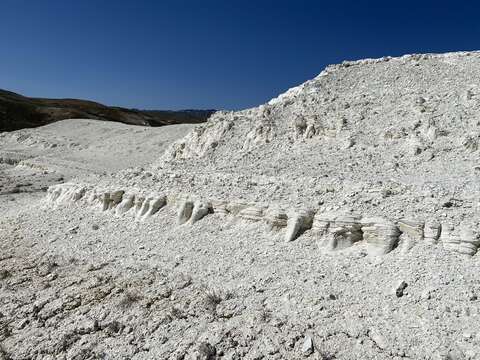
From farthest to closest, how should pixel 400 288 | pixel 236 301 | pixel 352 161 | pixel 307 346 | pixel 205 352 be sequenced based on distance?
pixel 352 161, pixel 236 301, pixel 400 288, pixel 205 352, pixel 307 346

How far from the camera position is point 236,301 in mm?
7809

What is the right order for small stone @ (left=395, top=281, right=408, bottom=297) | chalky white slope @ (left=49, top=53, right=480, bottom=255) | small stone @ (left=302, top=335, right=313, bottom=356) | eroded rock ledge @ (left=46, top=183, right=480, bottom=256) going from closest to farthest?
1. small stone @ (left=302, top=335, right=313, bottom=356)
2. small stone @ (left=395, top=281, right=408, bottom=297)
3. eroded rock ledge @ (left=46, top=183, right=480, bottom=256)
4. chalky white slope @ (left=49, top=53, right=480, bottom=255)

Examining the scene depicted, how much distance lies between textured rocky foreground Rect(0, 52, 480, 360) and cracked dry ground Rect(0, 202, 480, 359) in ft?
0.10

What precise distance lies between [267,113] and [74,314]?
1180cm

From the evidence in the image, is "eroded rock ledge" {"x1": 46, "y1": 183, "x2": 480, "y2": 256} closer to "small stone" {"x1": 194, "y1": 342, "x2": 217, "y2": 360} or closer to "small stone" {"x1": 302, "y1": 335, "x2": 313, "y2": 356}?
"small stone" {"x1": 302, "y1": 335, "x2": 313, "y2": 356}

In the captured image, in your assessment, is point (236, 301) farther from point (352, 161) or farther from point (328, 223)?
point (352, 161)

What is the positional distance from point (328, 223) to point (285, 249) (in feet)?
3.65

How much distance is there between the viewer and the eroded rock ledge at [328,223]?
7.31m

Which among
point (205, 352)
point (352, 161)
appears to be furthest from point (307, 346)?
point (352, 161)

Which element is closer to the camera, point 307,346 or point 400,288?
point 307,346

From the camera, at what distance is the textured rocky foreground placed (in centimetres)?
663

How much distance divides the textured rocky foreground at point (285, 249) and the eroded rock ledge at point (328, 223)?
0.03m

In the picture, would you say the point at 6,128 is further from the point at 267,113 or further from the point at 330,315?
the point at 330,315

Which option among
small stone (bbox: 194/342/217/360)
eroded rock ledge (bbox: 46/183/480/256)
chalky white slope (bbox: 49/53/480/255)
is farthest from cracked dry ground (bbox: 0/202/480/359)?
chalky white slope (bbox: 49/53/480/255)
